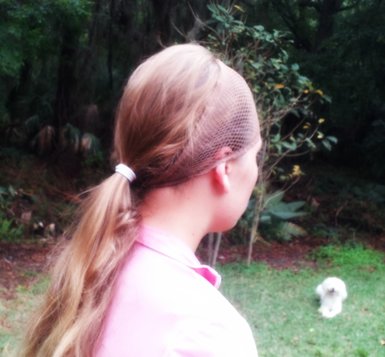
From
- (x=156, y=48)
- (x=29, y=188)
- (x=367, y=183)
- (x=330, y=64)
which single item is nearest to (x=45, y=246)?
(x=29, y=188)

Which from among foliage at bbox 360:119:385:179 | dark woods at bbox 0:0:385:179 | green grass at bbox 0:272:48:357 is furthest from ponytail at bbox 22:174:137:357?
foliage at bbox 360:119:385:179

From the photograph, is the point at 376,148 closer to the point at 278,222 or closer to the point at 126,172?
the point at 278,222

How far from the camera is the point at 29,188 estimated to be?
33.8 ft

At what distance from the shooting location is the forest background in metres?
8.05

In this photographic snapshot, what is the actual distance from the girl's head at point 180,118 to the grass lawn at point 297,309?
295 centimetres

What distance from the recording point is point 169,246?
41.9 inches

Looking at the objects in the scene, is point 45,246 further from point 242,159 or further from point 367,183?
point 242,159

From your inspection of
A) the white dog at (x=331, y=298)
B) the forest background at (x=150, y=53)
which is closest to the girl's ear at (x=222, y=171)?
the white dog at (x=331, y=298)

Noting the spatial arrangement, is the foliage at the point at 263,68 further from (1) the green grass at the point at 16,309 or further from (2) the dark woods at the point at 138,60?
(1) the green grass at the point at 16,309

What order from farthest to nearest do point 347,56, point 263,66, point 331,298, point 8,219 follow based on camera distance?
point 347,56, point 8,219, point 263,66, point 331,298

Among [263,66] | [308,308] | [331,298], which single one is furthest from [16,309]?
[263,66]

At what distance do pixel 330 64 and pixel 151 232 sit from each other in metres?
Result: 10.2

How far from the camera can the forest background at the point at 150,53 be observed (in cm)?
805

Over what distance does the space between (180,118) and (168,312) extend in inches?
11.7
